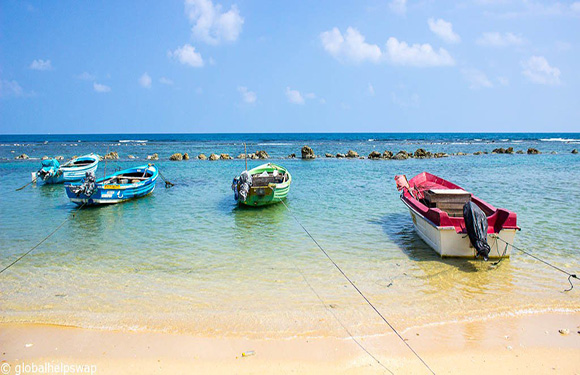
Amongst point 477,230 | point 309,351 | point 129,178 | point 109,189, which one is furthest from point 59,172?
point 477,230

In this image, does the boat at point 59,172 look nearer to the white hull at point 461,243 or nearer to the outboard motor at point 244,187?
the outboard motor at point 244,187

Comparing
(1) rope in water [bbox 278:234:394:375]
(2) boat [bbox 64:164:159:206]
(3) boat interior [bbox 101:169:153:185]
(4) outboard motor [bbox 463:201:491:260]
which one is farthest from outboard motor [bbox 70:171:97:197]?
(4) outboard motor [bbox 463:201:491:260]

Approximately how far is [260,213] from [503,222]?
29.2 ft

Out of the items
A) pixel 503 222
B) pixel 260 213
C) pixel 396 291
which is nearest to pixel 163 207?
pixel 260 213

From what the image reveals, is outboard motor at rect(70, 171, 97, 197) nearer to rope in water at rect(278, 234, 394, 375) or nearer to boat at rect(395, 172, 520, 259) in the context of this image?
rope in water at rect(278, 234, 394, 375)

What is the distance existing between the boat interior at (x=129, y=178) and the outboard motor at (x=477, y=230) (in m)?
15.6

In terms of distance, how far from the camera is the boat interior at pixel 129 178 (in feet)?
62.9

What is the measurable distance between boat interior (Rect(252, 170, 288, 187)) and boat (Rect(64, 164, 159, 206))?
5584 millimetres

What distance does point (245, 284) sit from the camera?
319 inches

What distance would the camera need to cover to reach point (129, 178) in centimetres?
1950

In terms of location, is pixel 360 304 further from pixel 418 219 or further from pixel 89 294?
pixel 89 294

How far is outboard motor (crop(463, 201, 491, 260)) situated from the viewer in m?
8.49

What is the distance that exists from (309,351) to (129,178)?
54.3ft

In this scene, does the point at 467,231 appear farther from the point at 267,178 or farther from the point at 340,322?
the point at 267,178
